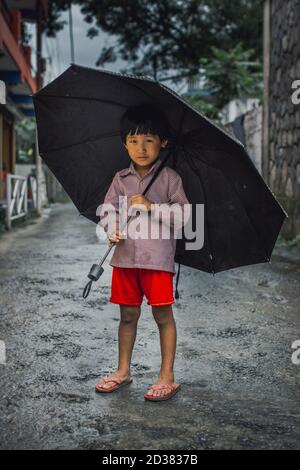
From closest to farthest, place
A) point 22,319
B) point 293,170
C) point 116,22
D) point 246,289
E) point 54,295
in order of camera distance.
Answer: point 22,319 < point 54,295 < point 246,289 < point 293,170 < point 116,22

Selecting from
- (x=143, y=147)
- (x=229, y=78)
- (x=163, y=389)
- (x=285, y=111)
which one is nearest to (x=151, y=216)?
(x=143, y=147)

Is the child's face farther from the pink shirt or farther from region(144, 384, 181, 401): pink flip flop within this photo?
region(144, 384, 181, 401): pink flip flop

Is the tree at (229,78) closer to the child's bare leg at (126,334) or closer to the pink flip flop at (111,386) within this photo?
the child's bare leg at (126,334)

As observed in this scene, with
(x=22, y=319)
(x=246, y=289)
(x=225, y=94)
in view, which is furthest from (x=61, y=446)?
(x=225, y=94)

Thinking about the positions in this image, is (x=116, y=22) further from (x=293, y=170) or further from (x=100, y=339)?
(x=100, y=339)

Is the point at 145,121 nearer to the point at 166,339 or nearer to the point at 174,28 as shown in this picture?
the point at 166,339

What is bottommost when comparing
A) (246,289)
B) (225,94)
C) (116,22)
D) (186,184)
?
(246,289)

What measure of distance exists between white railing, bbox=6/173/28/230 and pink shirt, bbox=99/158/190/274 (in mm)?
9383

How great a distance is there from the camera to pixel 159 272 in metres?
3.01

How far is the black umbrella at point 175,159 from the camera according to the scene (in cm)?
300

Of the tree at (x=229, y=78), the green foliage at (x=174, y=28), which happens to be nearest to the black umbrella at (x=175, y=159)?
the tree at (x=229, y=78)

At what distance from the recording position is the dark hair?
2969mm
